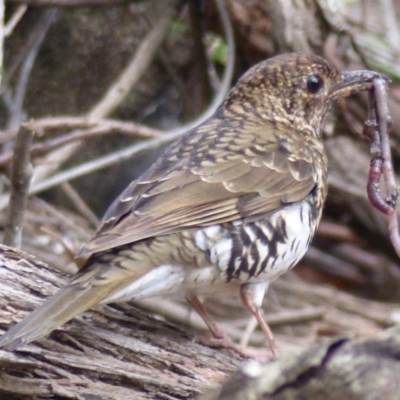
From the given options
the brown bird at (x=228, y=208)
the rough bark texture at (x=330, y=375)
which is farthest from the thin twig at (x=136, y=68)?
the rough bark texture at (x=330, y=375)

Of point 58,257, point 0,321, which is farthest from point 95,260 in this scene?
point 58,257

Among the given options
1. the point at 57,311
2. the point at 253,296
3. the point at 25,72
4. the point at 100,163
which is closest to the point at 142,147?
the point at 100,163

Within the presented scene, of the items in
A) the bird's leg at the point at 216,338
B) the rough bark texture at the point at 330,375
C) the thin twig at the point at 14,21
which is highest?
the thin twig at the point at 14,21

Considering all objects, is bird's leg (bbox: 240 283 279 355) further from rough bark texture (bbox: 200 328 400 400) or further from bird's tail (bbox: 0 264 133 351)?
rough bark texture (bbox: 200 328 400 400)

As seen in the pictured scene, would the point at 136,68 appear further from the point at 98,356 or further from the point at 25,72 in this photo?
the point at 98,356

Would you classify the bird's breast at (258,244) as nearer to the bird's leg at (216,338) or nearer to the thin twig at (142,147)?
the bird's leg at (216,338)

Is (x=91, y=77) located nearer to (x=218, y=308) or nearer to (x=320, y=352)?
(x=218, y=308)

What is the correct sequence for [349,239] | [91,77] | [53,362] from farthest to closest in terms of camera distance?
[349,239]
[91,77]
[53,362]
